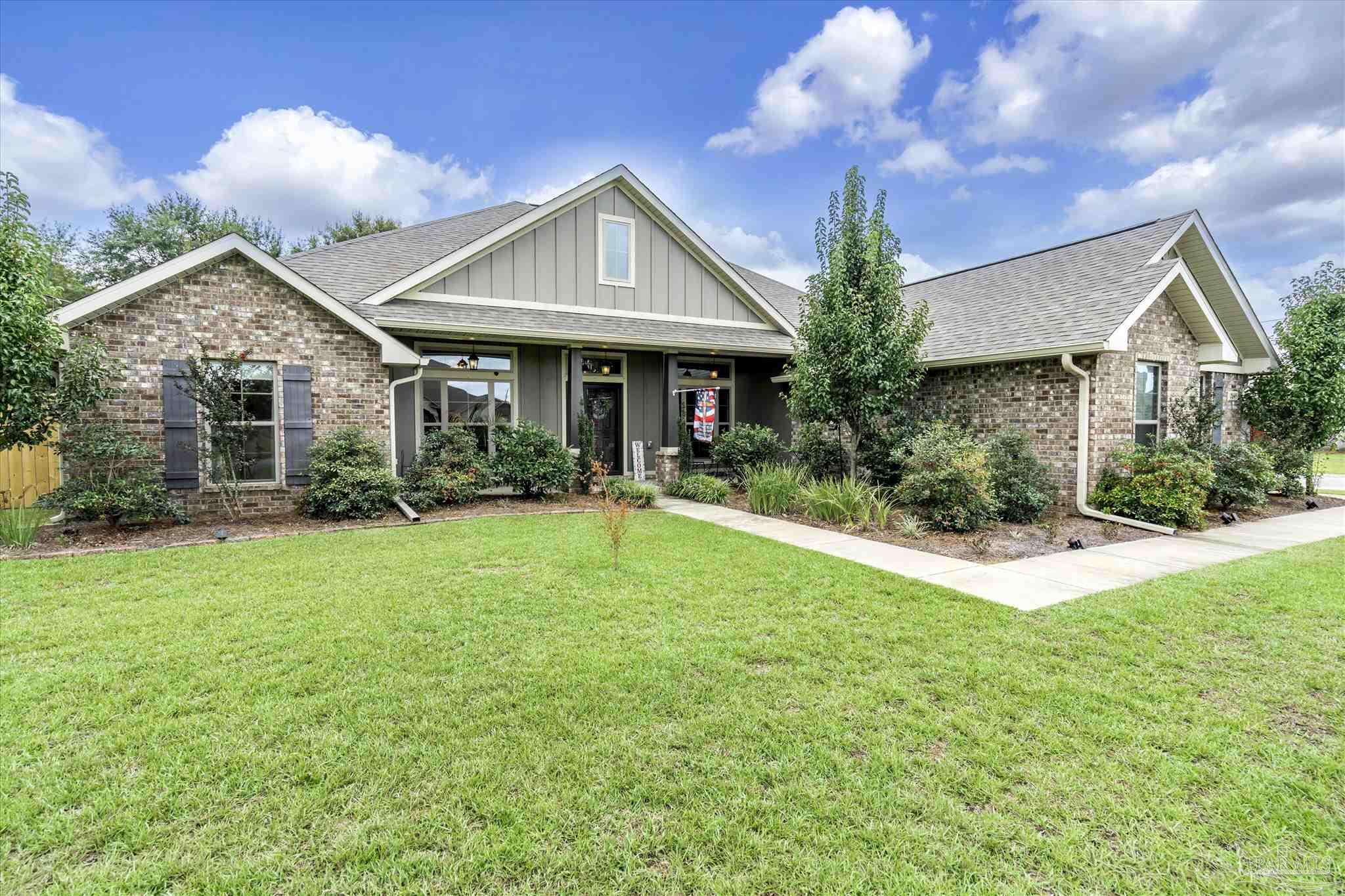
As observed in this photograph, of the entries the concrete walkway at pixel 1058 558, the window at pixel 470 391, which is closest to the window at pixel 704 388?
the window at pixel 470 391

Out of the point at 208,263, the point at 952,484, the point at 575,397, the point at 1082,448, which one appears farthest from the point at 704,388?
the point at 208,263

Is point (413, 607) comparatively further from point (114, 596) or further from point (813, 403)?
point (813, 403)

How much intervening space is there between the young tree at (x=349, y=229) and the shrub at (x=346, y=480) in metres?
23.0

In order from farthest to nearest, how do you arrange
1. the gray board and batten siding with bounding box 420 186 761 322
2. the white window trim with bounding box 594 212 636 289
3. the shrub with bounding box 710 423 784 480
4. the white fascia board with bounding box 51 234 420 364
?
the white window trim with bounding box 594 212 636 289 < the shrub with bounding box 710 423 784 480 < the gray board and batten siding with bounding box 420 186 761 322 < the white fascia board with bounding box 51 234 420 364

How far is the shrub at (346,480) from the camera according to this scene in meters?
8.51

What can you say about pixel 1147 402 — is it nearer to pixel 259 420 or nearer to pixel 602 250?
pixel 602 250

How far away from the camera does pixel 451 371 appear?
11023 millimetres

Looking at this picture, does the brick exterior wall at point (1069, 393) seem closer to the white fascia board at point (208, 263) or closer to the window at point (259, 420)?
the white fascia board at point (208, 263)

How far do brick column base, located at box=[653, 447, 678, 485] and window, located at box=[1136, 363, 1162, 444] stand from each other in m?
8.43

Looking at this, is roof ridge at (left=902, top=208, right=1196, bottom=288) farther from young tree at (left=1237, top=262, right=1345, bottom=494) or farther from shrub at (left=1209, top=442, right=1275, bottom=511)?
shrub at (left=1209, top=442, right=1275, bottom=511)

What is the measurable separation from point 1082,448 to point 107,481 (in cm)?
1397

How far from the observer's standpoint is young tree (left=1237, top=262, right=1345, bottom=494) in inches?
441

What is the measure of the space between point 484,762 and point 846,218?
9.40 m

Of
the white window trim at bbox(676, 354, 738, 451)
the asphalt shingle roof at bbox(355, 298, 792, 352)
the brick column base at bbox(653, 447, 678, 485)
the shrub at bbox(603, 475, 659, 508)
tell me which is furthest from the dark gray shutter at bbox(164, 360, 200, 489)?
the white window trim at bbox(676, 354, 738, 451)
